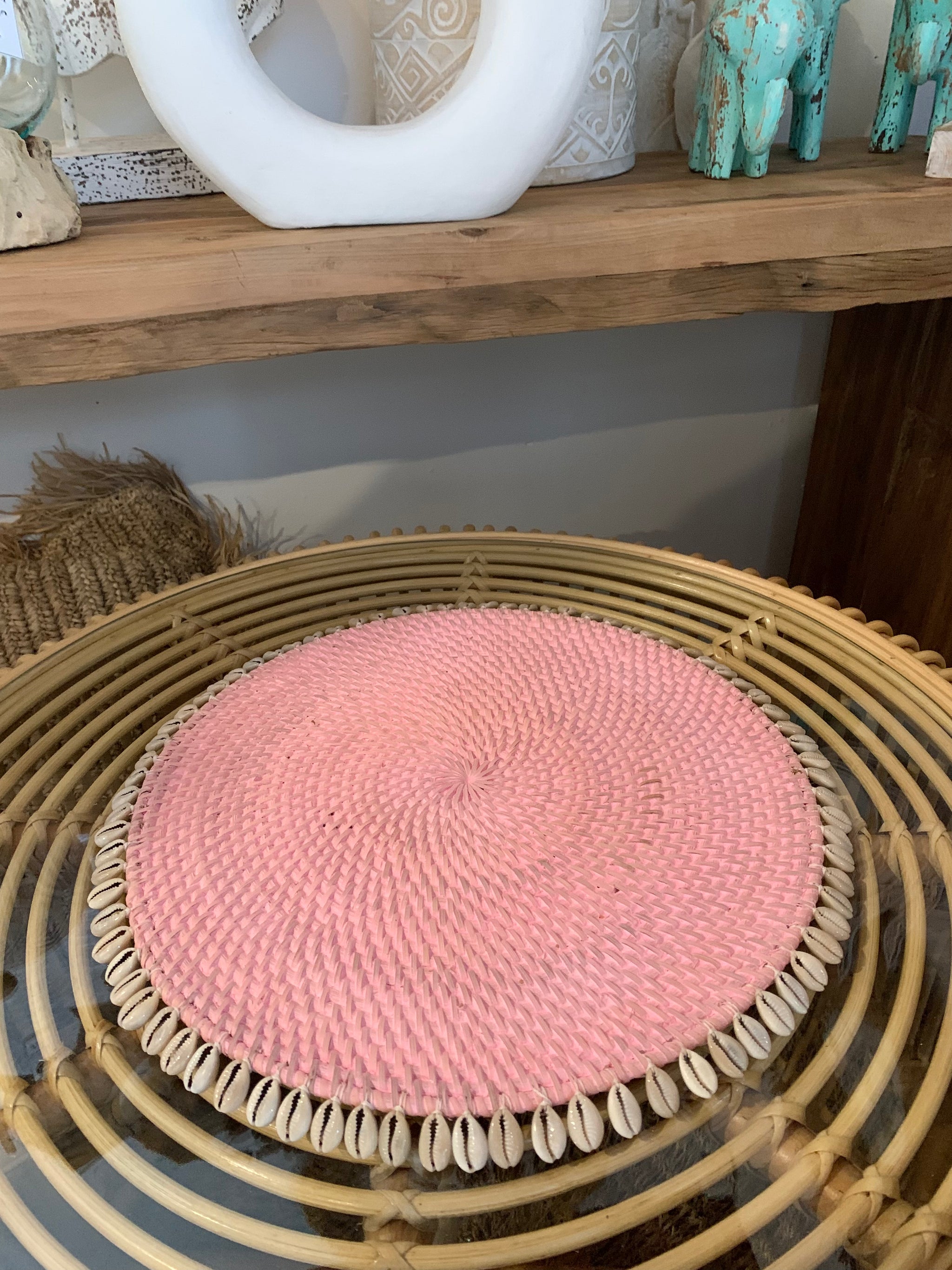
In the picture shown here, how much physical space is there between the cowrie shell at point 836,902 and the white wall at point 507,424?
727 mm

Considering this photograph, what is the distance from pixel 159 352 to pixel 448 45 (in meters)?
0.35

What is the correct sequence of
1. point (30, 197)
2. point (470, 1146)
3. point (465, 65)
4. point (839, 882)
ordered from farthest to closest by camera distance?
point (465, 65)
point (30, 197)
point (839, 882)
point (470, 1146)

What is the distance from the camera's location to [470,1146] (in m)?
0.33

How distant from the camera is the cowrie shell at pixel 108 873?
1.47 ft

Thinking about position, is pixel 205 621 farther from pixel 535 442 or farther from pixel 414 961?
pixel 535 442

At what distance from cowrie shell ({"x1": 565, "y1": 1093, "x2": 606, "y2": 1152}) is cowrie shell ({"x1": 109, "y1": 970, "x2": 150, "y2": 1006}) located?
0.64ft

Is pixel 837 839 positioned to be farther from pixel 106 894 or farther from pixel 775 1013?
pixel 106 894

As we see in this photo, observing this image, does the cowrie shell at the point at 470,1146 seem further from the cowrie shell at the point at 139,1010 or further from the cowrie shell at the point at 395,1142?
the cowrie shell at the point at 139,1010

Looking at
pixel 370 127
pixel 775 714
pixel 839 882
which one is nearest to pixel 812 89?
pixel 370 127

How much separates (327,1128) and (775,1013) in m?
0.19

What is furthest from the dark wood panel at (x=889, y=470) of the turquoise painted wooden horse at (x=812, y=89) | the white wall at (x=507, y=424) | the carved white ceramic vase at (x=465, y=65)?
the carved white ceramic vase at (x=465, y=65)

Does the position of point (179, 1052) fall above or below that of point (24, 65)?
below

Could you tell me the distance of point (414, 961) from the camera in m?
0.38

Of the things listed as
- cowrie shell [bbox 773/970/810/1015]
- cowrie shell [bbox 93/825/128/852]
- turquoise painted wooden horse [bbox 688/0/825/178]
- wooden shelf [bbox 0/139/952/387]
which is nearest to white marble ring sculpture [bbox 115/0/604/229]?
wooden shelf [bbox 0/139/952/387]
